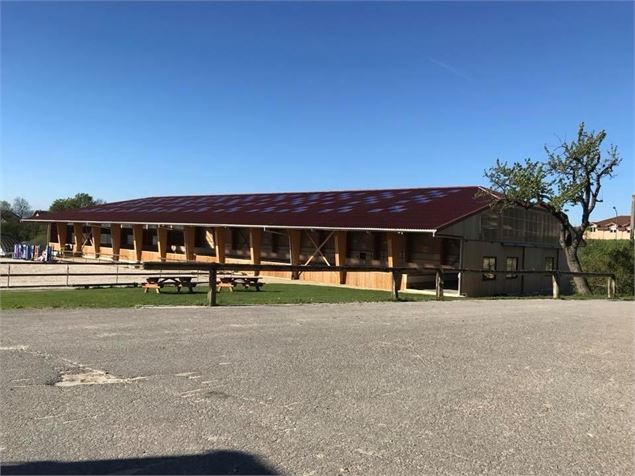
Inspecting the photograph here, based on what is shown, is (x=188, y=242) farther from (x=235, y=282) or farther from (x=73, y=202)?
(x=73, y=202)

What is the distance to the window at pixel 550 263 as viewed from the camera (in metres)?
33.2

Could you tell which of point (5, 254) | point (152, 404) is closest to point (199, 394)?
point (152, 404)

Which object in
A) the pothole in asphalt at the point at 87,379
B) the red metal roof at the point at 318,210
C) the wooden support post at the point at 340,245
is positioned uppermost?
the red metal roof at the point at 318,210

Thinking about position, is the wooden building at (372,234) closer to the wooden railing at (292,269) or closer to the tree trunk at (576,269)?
the tree trunk at (576,269)

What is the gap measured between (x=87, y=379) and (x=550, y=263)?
106 ft

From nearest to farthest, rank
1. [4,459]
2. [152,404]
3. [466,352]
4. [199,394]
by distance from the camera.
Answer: [4,459] → [152,404] → [199,394] → [466,352]

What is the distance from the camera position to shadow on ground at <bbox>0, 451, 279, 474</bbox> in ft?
11.8

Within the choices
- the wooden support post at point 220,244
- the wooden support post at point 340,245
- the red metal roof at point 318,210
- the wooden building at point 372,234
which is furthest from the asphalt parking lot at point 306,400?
the wooden support post at point 220,244

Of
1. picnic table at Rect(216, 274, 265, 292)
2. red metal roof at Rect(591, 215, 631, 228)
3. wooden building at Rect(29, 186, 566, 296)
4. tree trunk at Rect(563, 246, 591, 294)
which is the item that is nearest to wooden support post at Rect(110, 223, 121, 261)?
wooden building at Rect(29, 186, 566, 296)

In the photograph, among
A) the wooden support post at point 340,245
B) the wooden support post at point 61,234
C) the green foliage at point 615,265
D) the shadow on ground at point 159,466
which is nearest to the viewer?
the shadow on ground at point 159,466

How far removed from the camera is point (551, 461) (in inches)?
156

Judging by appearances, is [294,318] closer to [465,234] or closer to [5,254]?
[465,234]

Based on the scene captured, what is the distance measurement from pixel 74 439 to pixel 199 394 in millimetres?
1349

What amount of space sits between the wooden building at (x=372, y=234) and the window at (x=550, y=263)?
68 mm
